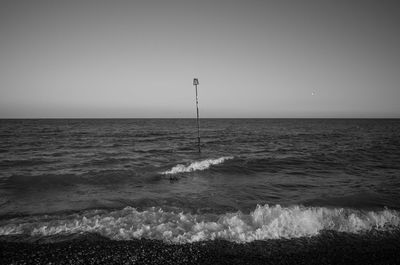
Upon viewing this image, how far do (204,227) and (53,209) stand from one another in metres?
6.14

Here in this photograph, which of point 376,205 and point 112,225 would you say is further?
point 376,205

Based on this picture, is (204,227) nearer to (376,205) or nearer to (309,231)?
(309,231)

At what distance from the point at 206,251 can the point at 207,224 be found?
143 centimetres

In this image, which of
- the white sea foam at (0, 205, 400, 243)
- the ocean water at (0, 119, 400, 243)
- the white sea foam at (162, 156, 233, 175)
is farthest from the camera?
the white sea foam at (162, 156, 233, 175)

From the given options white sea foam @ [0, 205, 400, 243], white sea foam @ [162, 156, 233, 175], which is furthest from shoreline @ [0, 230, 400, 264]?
white sea foam @ [162, 156, 233, 175]

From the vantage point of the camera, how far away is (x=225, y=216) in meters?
7.74

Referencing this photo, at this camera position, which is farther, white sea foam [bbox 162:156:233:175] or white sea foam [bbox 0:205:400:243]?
white sea foam [bbox 162:156:233:175]

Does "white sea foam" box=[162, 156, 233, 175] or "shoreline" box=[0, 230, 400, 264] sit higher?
"shoreline" box=[0, 230, 400, 264]

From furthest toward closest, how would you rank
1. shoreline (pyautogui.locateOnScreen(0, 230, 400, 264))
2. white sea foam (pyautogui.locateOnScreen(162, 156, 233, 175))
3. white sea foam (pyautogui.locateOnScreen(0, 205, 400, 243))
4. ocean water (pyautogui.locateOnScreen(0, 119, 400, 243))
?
white sea foam (pyautogui.locateOnScreen(162, 156, 233, 175)) < ocean water (pyautogui.locateOnScreen(0, 119, 400, 243)) < white sea foam (pyautogui.locateOnScreen(0, 205, 400, 243)) < shoreline (pyautogui.locateOnScreen(0, 230, 400, 264))

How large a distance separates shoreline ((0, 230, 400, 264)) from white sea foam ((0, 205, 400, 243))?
0.35 meters

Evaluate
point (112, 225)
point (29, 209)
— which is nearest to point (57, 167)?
point (29, 209)

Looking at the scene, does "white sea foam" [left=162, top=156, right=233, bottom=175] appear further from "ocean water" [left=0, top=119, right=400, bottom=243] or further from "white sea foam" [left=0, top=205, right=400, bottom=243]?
"white sea foam" [left=0, top=205, right=400, bottom=243]

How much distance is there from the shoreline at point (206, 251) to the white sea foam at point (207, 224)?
13.7 inches

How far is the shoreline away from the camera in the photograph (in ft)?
17.4
